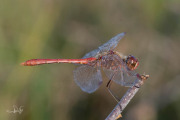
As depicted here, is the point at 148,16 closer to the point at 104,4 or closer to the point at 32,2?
the point at 104,4

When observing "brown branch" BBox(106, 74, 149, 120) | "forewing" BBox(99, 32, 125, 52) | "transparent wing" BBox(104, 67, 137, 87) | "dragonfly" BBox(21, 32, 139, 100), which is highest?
"forewing" BBox(99, 32, 125, 52)

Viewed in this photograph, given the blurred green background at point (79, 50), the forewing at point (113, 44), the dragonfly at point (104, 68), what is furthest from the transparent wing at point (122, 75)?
the blurred green background at point (79, 50)

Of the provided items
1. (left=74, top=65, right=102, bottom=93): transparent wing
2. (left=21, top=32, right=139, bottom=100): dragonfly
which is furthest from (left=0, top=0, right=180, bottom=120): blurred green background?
(left=74, top=65, right=102, bottom=93): transparent wing

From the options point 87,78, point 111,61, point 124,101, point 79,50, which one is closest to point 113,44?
point 111,61

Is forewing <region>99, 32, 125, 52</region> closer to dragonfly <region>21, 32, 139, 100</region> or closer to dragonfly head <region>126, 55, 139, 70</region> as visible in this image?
dragonfly <region>21, 32, 139, 100</region>

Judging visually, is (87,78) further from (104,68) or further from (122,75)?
(122,75)

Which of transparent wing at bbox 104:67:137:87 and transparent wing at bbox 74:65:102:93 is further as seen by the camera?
transparent wing at bbox 74:65:102:93

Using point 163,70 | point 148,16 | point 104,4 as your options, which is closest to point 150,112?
point 163,70
